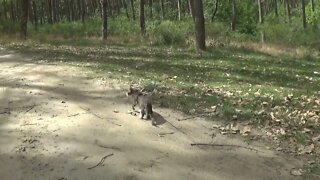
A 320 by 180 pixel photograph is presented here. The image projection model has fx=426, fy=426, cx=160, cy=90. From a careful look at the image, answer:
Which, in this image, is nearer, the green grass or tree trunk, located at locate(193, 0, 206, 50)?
the green grass

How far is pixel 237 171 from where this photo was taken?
5609 mm

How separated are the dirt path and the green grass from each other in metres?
0.83

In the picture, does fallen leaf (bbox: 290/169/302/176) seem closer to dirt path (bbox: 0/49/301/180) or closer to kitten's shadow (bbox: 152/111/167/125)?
dirt path (bbox: 0/49/301/180)

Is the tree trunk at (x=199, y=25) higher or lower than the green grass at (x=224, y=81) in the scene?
higher

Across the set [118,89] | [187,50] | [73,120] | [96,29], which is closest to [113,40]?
[187,50]

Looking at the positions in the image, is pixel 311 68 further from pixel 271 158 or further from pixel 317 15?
pixel 317 15

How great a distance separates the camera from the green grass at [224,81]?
7363mm

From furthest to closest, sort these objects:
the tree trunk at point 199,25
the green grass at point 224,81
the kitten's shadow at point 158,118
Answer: the tree trunk at point 199,25, the green grass at point 224,81, the kitten's shadow at point 158,118

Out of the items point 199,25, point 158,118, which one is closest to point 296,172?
point 158,118

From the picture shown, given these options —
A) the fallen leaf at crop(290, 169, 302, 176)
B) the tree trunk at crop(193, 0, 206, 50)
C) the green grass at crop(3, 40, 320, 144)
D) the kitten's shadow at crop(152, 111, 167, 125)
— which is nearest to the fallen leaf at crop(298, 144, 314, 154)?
the green grass at crop(3, 40, 320, 144)

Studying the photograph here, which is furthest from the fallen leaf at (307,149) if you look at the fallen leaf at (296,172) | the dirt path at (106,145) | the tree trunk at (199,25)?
the tree trunk at (199,25)

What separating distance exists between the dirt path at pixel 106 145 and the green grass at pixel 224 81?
825 millimetres

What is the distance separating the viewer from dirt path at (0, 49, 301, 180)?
5.58 meters

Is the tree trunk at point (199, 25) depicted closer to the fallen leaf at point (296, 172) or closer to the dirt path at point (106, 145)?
the dirt path at point (106, 145)
